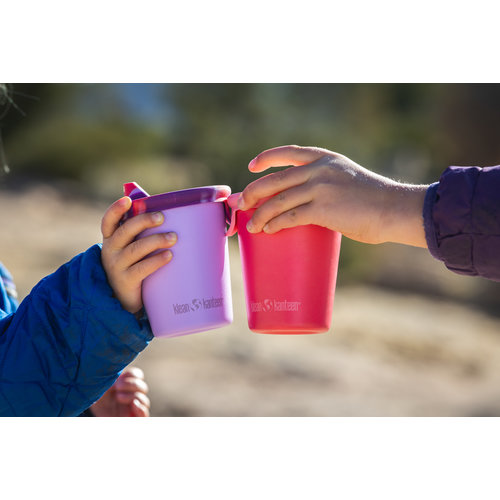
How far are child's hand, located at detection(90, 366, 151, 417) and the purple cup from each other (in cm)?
54

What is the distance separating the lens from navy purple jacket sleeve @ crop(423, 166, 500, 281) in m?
1.44

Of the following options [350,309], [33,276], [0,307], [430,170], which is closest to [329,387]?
[350,309]

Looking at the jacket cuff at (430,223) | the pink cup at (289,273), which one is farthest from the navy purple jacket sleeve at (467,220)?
the pink cup at (289,273)

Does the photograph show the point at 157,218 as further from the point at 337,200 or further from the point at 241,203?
the point at 337,200

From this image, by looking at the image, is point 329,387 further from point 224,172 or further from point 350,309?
point 224,172

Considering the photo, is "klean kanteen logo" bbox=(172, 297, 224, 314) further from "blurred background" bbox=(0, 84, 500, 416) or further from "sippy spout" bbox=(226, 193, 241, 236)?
"blurred background" bbox=(0, 84, 500, 416)

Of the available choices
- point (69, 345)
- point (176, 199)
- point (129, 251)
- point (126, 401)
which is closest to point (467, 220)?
point (176, 199)

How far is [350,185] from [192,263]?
413 millimetres

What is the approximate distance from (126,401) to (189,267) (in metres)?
0.69

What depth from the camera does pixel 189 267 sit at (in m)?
1.61

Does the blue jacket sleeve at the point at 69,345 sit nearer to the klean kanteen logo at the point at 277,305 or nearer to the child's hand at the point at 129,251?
the child's hand at the point at 129,251

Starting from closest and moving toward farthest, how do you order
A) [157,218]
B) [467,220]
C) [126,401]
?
[467,220]
[157,218]
[126,401]

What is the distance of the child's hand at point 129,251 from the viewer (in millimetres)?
1588

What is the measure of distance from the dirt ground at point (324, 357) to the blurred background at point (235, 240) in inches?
0.8
